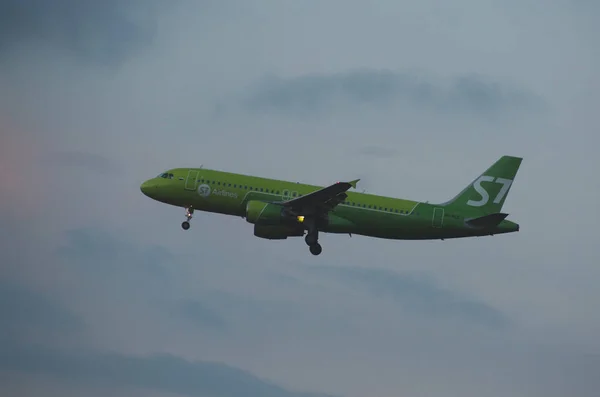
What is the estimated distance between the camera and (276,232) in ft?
260

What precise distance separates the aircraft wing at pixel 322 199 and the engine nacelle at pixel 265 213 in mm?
703

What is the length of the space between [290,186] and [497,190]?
15.7m

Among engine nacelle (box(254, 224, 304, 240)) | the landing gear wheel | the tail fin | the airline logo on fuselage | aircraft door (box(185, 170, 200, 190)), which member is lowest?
the landing gear wheel

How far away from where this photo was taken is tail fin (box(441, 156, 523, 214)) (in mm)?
80875

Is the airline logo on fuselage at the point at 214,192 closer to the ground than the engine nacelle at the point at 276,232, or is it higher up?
higher up

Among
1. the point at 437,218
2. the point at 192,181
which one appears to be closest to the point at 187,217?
the point at 192,181

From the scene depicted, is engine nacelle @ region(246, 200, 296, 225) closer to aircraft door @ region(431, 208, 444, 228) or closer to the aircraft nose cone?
the aircraft nose cone

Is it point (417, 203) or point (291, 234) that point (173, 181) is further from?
point (417, 203)

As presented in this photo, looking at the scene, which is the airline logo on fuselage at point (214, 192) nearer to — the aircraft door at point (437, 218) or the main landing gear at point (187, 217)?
the main landing gear at point (187, 217)

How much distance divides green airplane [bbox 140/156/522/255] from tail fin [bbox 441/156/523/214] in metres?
0.33

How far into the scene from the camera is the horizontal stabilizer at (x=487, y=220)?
77.2 meters

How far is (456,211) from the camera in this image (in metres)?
79.8

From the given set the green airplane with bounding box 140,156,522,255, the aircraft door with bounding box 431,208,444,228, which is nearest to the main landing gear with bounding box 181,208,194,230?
the green airplane with bounding box 140,156,522,255

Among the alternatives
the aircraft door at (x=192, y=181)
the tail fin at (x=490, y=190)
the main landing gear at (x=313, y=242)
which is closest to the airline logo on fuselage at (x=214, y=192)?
the aircraft door at (x=192, y=181)
